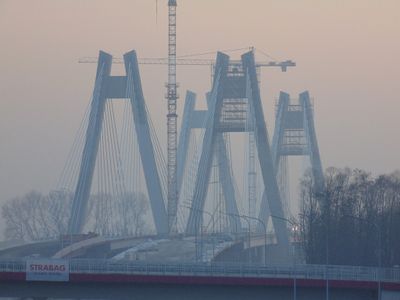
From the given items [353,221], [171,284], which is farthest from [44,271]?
[353,221]

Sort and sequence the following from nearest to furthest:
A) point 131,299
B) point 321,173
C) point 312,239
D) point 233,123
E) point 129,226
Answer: point 131,299
point 312,239
point 233,123
point 321,173
point 129,226

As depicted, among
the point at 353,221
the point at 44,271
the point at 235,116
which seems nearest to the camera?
the point at 44,271

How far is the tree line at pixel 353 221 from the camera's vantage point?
49125 mm

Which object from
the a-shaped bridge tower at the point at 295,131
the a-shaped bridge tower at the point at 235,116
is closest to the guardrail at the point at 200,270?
the a-shaped bridge tower at the point at 235,116

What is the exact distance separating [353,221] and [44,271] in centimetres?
2062

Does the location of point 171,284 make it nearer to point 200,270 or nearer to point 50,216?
point 200,270

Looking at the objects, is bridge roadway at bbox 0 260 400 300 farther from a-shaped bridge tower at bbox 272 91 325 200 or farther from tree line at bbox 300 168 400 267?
a-shaped bridge tower at bbox 272 91 325 200

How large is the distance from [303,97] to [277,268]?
34.5m

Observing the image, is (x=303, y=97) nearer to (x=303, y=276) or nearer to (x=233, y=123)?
(x=233, y=123)

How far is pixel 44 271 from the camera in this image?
34.1m

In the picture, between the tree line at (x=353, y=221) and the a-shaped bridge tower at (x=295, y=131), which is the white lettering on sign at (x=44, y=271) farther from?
the a-shaped bridge tower at (x=295, y=131)

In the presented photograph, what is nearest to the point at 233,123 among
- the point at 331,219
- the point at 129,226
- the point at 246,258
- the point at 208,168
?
the point at 208,168

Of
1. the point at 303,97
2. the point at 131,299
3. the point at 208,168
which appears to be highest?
the point at 303,97

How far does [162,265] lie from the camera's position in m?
35.2
